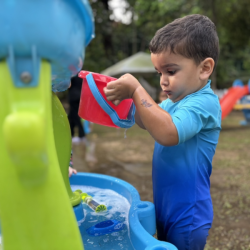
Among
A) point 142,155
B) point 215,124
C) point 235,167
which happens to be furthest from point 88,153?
point 215,124

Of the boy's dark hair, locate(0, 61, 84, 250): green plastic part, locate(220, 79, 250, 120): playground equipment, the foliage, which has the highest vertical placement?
the boy's dark hair

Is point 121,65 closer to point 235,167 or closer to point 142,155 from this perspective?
point 142,155

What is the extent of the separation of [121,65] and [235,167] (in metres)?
6.03

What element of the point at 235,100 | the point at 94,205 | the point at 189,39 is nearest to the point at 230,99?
the point at 235,100

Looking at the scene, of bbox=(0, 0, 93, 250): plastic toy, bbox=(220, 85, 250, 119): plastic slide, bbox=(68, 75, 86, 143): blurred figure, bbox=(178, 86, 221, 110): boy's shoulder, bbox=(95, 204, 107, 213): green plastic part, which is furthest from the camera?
bbox=(220, 85, 250, 119): plastic slide

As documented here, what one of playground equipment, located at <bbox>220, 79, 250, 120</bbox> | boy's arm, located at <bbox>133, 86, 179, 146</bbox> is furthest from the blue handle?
playground equipment, located at <bbox>220, 79, 250, 120</bbox>

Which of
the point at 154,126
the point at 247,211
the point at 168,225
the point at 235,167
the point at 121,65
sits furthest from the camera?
the point at 121,65

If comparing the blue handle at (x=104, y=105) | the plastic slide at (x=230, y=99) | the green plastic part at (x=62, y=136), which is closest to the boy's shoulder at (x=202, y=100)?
the blue handle at (x=104, y=105)

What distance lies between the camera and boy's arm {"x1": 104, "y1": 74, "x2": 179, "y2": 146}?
3.18 feet

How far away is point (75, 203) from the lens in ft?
4.45

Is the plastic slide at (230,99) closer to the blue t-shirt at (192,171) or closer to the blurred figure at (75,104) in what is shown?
the blurred figure at (75,104)

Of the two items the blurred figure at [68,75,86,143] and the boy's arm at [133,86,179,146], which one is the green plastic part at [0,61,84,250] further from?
the blurred figure at [68,75,86,143]

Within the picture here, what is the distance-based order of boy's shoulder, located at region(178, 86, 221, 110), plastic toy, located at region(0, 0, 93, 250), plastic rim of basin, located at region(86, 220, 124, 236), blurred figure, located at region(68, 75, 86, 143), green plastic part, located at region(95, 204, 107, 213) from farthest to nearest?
blurred figure, located at region(68, 75, 86, 143) → green plastic part, located at region(95, 204, 107, 213) → plastic rim of basin, located at region(86, 220, 124, 236) → boy's shoulder, located at region(178, 86, 221, 110) → plastic toy, located at region(0, 0, 93, 250)

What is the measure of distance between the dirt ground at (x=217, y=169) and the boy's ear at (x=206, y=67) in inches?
18.8
